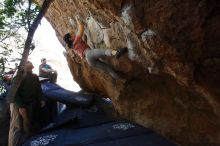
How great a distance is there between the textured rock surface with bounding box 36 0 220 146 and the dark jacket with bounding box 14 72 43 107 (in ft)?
6.21

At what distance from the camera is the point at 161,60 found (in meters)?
6.41


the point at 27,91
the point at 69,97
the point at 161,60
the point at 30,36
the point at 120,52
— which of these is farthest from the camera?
the point at 69,97

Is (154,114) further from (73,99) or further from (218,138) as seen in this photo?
(73,99)

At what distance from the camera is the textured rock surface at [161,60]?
18.6 feet

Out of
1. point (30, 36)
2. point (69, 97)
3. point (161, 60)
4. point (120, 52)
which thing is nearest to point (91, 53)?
point (120, 52)

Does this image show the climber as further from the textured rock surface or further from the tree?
the tree

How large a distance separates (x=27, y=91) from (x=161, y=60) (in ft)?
14.9

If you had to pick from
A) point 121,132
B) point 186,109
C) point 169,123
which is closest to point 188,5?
point 186,109

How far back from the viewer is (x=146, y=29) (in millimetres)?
6066

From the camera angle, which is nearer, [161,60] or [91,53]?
[161,60]

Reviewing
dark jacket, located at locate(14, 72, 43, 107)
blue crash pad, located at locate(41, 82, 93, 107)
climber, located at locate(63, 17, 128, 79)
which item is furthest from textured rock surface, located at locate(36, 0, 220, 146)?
dark jacket, located at locate(14, 72, 43, 107)

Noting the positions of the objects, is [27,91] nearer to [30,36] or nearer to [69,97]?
[69,97]

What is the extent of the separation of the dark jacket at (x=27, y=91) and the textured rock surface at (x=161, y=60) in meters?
1.89

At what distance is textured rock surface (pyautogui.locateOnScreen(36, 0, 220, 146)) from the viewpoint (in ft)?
18.6
